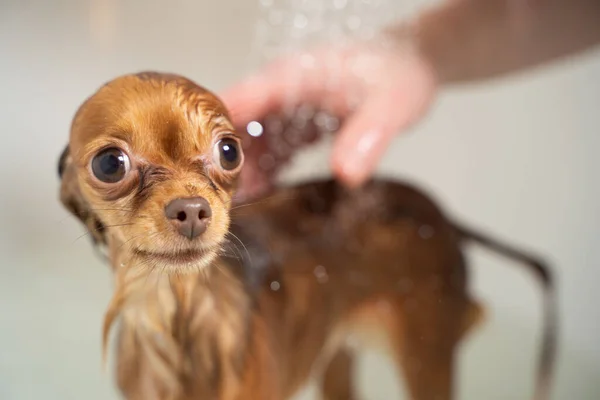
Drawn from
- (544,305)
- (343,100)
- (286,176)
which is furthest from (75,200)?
(544,305)

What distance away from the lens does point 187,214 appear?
0.25 m

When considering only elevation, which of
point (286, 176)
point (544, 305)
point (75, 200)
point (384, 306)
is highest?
point (75, 200)

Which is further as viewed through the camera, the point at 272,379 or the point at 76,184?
the point at 272,379

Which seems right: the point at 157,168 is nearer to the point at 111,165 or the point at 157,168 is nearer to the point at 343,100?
the point at 111,165

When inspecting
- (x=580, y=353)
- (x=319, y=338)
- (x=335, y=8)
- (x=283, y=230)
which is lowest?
(x=580, y=353)

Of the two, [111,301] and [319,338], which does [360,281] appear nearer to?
[319,338]

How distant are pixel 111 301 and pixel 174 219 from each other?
0.45 feet

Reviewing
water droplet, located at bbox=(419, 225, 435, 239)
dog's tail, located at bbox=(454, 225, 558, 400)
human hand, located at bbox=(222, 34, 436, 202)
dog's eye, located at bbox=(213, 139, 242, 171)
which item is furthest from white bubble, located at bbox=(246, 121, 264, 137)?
dog's tail, located at bbox=(454, 225, 558, 400)

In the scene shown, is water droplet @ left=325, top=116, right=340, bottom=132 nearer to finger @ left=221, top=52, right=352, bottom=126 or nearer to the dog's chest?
finger @ left=221, top=52, right=352, bottom=126

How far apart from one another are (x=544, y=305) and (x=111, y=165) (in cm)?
75

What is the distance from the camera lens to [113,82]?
289mm

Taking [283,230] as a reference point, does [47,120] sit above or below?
above

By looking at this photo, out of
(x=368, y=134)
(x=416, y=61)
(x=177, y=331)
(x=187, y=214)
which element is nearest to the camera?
(x=187, y=214)

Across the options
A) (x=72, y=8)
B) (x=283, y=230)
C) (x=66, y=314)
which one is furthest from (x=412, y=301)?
(x=72, y=8)
